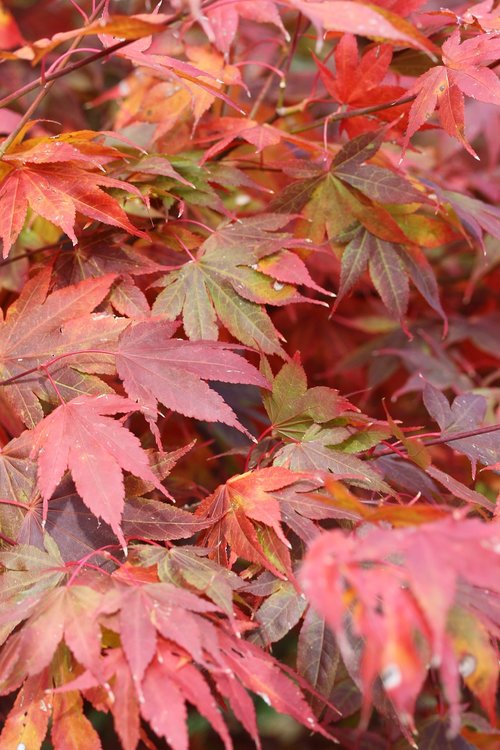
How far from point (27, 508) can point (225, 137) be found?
0.48 metres

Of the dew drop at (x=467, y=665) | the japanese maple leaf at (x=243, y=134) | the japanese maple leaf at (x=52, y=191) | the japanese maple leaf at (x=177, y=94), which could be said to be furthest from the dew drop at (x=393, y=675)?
the japanese maple leaf at (x=177, y=94)

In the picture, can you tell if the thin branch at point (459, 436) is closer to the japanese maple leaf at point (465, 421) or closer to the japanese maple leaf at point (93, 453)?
the japanese maple leaf at point (465, 421)

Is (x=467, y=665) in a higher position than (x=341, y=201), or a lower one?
lower

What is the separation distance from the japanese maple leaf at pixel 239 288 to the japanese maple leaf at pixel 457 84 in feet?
0.59

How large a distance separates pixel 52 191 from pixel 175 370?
0.22 meters

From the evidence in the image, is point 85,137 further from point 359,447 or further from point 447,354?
point 447,354

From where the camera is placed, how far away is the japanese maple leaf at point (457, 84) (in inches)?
30.8

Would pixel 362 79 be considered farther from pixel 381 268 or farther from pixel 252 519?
pixel 252 519

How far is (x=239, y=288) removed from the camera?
2.67 ft

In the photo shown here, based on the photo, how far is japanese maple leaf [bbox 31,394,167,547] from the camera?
24.6 inches

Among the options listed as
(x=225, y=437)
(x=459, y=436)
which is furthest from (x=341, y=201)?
(x=225, y=437)

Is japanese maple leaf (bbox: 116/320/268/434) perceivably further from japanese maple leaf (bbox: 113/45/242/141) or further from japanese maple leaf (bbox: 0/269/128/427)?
japanese maple leaf (bbox: 113/45/242/141)

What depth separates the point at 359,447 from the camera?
0.77 m

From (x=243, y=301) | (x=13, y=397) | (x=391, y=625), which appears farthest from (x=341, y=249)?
(x=391, y=625)
